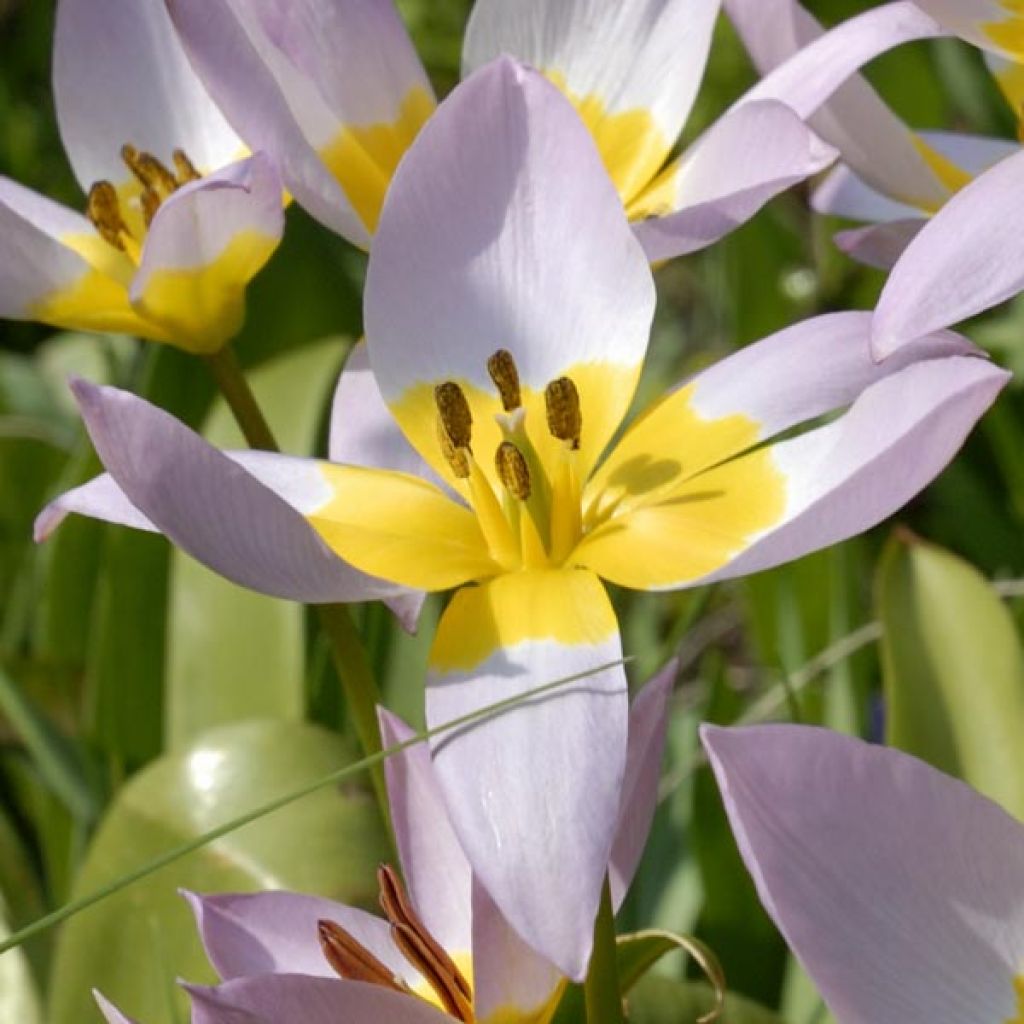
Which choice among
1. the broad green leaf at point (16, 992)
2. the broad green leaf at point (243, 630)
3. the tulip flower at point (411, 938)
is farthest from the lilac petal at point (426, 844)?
the broad green leaf at point (243, 630)

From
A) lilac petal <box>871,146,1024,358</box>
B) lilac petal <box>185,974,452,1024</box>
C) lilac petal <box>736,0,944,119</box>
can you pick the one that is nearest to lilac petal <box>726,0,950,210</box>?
lilac petal <box>736,0,944,119</box>

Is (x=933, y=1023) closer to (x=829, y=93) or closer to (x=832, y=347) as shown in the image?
(x=832, y=347)

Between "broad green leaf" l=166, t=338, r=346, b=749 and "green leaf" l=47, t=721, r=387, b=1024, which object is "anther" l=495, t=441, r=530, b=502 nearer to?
"green leaf" l=47, t=721, r=387, b=1024

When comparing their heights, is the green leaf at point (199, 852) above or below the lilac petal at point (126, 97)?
below

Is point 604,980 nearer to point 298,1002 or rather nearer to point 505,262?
point 298,1002

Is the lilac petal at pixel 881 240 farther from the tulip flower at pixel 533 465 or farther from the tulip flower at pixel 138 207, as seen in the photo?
the tulip flower at pixel 138 207

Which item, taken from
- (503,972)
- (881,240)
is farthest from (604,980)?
(881,240)
